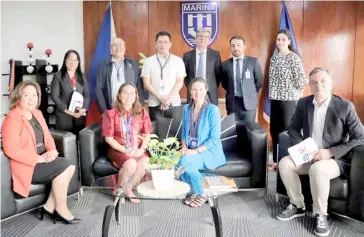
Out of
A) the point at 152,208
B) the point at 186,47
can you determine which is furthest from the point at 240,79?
the point at 152,208

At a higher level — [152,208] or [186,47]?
[186,47]

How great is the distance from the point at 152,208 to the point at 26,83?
1.52 m

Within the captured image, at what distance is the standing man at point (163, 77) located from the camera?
14.7 feet

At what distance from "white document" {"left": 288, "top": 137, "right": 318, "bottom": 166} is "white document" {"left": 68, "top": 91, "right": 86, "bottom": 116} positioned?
239 cm

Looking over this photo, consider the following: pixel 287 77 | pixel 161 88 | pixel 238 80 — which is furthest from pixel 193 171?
pixel 287 77

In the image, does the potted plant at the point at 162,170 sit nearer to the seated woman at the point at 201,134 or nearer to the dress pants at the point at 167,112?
the seated woman at the point at 201,134

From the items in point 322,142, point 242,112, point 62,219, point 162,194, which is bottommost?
point 62,219

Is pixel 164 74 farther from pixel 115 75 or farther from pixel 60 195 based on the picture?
pixel 60 195

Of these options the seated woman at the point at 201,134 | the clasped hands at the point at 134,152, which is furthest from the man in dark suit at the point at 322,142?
the clasped hands at the point at 134,152

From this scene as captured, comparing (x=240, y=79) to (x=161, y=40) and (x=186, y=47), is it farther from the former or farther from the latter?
(x=186, y=47)

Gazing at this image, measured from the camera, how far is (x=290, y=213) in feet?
11.1

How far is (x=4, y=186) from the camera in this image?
10.0ft

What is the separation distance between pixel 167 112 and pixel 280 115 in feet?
4.21

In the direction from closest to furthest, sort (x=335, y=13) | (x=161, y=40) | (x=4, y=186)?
(x=4, y=186), (x=161, y=40), (x=335, y=13)
